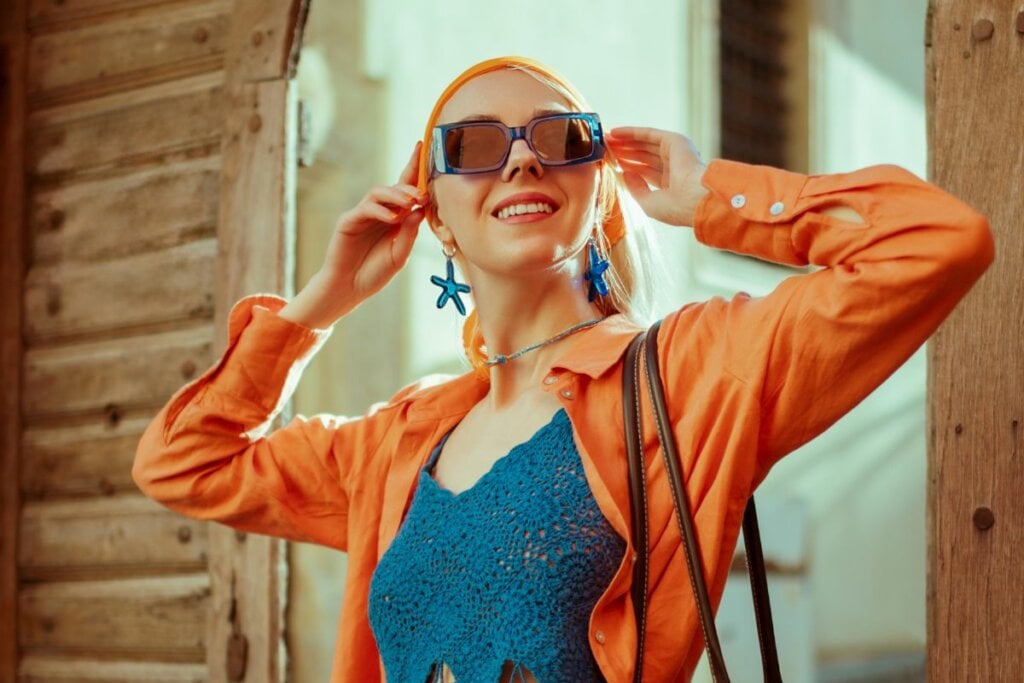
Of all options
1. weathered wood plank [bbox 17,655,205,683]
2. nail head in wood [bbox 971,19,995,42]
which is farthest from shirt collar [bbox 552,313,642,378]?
weathered wood plank [bbox 17,655,205,683]

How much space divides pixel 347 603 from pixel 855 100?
6.98 m

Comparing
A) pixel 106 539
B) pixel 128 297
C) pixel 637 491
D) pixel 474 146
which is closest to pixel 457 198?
pixel 474 146

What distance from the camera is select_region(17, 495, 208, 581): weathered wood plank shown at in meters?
3.50

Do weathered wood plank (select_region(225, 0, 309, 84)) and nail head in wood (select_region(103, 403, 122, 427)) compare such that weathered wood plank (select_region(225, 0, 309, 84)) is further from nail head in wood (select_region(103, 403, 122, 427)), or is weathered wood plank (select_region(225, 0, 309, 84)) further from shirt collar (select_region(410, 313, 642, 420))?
shirt collar (select_region(410, 313, 642, 420))

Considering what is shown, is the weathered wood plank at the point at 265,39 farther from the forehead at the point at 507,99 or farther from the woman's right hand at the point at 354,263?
the forehead at the point at 507,99

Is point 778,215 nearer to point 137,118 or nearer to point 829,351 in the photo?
point 829,351

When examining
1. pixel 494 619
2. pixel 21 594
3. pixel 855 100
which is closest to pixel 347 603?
pixel 494 619

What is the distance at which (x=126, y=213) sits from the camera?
372 cm

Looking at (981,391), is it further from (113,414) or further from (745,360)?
(113,414)

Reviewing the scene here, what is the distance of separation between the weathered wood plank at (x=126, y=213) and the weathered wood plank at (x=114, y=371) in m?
0.26

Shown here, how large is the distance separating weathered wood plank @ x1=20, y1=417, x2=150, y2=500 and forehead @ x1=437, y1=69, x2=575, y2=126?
1.71 meters

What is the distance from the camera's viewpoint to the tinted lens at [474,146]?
2.22m

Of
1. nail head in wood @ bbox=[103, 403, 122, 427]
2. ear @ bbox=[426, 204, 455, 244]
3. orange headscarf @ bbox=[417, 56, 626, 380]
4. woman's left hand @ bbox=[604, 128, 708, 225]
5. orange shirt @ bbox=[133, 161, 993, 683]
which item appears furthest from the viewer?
nail head in wood @ bbox=[103, 403, 122, 427]

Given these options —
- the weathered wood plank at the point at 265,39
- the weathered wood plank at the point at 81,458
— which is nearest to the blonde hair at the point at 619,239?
the weathered wood plank at the point at 265,39
